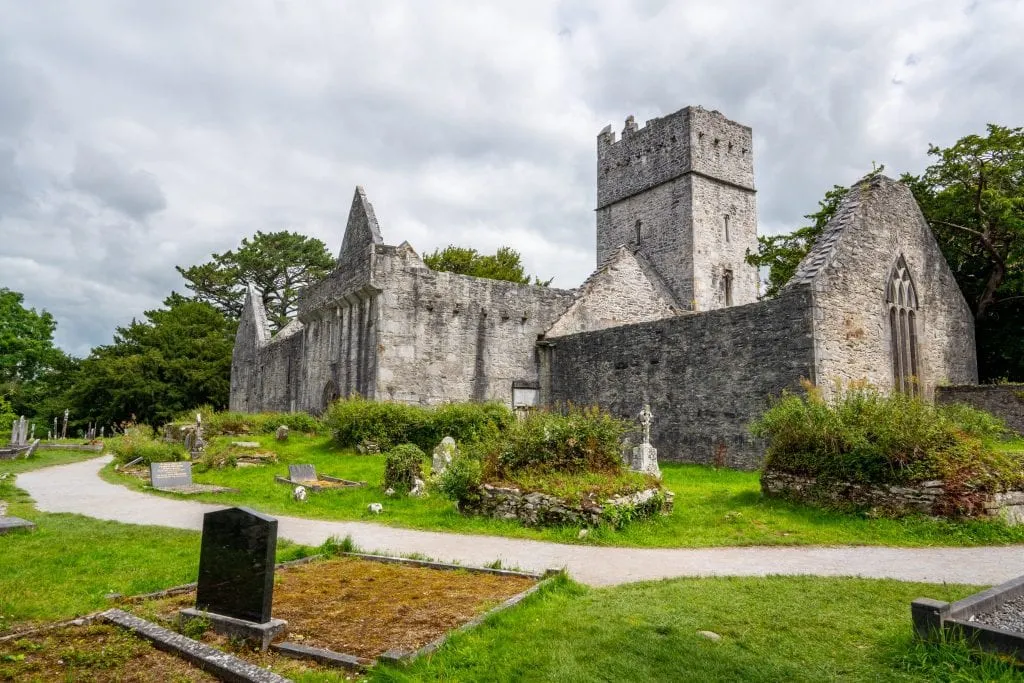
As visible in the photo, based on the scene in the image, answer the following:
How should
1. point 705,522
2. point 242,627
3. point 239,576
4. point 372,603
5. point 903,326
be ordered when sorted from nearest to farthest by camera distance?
1. point 242,627
2. point 239,576
3. point 372,603
4. point 705,522
5. point 903,326

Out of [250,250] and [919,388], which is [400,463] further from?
[250,250]

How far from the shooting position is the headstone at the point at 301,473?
14680 mm

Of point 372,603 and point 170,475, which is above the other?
point 170,475

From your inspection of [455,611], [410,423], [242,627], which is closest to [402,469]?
[410,423]

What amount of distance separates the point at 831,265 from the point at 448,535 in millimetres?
10663

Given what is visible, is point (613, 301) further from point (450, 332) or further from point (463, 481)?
point (463, 481)

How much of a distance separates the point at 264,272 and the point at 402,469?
163 feet

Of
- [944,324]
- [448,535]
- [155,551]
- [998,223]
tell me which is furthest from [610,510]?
[998,223]

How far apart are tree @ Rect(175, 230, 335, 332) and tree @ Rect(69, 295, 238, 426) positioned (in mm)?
10815

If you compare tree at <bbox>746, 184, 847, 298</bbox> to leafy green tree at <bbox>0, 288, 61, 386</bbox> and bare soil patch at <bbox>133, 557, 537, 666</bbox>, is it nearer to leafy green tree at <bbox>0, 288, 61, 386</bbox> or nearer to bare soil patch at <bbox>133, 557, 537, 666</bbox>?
bare soil patch at <bbox>133, 557, 537, 666</bbox>

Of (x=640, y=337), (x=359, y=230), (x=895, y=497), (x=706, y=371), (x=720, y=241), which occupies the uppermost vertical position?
(x=720, y=241)

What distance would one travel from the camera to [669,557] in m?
7.85

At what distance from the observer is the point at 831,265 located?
14.8m

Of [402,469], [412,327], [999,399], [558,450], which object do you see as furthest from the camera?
[412,327]
